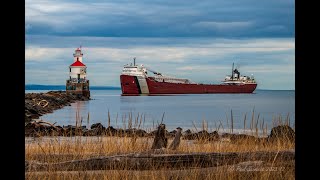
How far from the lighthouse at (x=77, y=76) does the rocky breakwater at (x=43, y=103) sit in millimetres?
1500

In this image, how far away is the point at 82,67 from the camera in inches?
2525

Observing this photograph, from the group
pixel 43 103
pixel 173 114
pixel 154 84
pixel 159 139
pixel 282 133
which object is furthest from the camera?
pixel 154 84

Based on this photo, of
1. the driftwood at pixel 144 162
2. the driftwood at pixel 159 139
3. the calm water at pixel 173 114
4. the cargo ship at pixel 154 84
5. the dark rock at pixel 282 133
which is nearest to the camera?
the driftwood at pixel 144 162

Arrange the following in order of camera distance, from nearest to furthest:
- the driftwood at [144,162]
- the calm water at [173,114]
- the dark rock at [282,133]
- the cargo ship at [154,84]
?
the driftwood at [144,162], the dark rock at [282,133], the calm water at [173,114], the cargo ship at [154,84]

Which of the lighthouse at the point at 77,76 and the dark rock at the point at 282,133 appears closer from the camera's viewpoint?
the dark rock at the point at 282,133

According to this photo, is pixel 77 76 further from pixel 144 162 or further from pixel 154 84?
pixel 144 162

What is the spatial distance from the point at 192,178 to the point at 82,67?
6006cm

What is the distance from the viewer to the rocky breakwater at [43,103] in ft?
95.6

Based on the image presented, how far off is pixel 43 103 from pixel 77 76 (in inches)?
981

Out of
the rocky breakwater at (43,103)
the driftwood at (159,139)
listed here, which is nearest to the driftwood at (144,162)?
the driftwood at (159,139)

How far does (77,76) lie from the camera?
209 feet

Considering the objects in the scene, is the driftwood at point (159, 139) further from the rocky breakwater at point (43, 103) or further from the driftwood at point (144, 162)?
the rocky breakwater at point (43, 103)

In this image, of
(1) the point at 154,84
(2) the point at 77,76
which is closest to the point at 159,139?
(2) the point at 77,76
